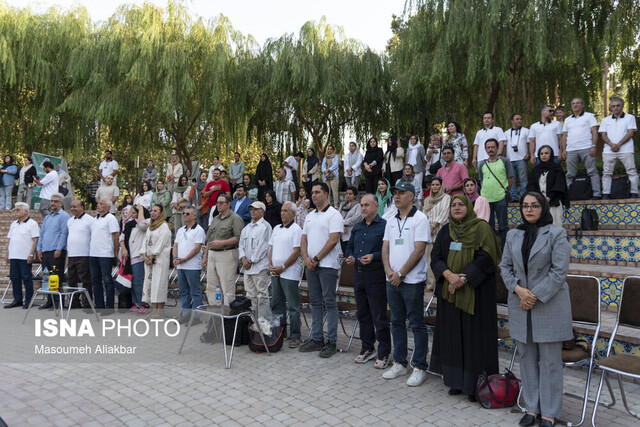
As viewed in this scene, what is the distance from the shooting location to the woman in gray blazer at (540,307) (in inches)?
156

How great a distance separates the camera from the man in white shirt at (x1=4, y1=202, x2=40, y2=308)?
970 cm

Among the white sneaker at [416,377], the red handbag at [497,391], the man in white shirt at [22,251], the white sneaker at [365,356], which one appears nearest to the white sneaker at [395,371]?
the white sneaker at [416,377]

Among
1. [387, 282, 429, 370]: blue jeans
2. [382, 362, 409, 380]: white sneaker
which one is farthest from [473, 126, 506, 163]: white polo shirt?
[382, 362, 409, 380]: white sneaker

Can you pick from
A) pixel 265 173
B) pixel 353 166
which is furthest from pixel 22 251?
pixel 353 166

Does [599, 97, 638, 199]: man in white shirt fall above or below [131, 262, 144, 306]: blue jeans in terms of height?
above

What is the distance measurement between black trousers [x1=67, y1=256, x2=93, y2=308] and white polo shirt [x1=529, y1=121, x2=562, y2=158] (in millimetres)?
8401

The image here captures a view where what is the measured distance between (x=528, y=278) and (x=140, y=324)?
245 inches

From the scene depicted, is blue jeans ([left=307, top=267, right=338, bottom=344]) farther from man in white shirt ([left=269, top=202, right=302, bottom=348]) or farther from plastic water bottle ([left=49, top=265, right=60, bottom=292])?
plastic water bottle ([left=49, top=265, right=60, bottom=292])

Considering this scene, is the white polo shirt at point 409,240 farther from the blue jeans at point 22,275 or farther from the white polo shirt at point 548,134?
the blue jeans at point 22,275

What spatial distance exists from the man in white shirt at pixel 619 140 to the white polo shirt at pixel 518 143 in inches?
49.9

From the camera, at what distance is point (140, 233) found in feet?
28.9

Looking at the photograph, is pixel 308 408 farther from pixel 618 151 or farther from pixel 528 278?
pixel 618 151

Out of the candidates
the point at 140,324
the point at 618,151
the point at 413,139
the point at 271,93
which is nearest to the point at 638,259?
the point at 618,151

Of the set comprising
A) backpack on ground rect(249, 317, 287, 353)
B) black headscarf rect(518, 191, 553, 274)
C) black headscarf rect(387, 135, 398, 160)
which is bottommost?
backpack on ground rect(249, 317, 287, 353)
